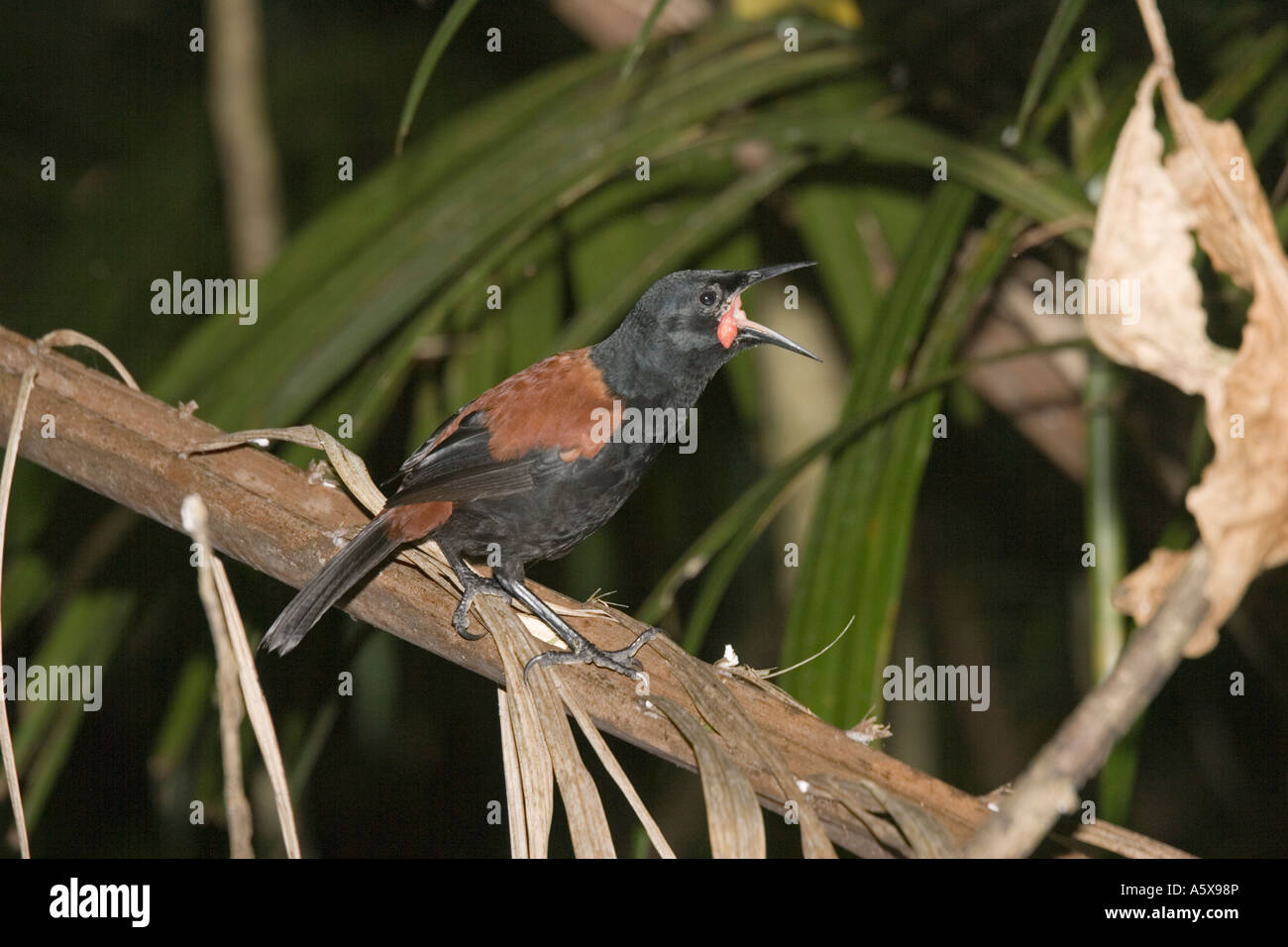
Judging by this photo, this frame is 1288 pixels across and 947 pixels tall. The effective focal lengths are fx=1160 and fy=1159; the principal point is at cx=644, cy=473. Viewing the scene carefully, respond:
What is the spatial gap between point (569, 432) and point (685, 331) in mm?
272

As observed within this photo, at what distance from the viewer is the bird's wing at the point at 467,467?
191 centimetres

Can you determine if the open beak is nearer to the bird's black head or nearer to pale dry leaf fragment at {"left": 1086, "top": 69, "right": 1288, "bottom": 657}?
the bird's black head

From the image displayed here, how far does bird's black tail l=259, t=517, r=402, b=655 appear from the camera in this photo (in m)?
1.58

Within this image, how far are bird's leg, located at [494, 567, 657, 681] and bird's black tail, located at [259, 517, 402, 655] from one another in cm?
29

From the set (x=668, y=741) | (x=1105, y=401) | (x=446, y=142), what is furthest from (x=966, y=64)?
(x=668, y=741)

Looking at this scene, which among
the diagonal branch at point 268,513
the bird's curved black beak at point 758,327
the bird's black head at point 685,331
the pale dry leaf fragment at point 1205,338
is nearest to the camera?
the pale dry leaf fragment at point 1205,338

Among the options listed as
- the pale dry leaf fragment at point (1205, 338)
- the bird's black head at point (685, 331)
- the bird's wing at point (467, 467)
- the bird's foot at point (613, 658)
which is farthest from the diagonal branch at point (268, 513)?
the pale dry leaf fragment at point (1205, 338)

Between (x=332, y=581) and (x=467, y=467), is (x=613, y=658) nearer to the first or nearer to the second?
(x=332, y=581)

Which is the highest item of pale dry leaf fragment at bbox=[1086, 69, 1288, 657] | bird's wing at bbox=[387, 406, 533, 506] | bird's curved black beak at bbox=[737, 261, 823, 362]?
bird's curved black beak at bbox=[737, 261, 823, 362]

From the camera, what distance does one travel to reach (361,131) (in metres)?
3.91

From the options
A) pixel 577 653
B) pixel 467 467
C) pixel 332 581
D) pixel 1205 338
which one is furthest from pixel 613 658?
pixel 1205 338

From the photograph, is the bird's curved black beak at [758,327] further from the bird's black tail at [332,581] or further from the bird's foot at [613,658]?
the bird's black tail at [332,581]

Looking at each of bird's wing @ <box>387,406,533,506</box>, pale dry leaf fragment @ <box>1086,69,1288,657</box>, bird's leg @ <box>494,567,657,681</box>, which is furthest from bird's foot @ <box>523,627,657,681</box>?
pale dry leaf fragment @ <box>1086,69,1288,657</box>

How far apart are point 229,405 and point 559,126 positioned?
826mm
